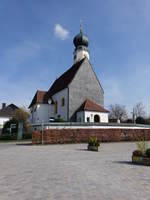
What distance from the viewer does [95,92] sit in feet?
133

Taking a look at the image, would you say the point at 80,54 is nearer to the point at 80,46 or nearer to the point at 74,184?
the point at 80,46

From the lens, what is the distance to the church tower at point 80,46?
4769cm

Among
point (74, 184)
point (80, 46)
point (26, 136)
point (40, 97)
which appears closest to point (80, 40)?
point (80, 46)

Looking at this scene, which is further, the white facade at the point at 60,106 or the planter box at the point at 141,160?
the white facade at the point at 60,106

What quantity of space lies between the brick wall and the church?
26.5 feet

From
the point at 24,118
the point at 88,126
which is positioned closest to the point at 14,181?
the point at 88,126

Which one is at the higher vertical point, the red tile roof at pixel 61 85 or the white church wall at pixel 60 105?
the red tile roof at pixel 61 85

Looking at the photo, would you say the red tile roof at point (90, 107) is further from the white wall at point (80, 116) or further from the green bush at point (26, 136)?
the green bush at point (26, 136)

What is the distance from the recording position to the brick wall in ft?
80.1

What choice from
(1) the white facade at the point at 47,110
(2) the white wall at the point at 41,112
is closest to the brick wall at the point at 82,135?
(1) the white facade at the point at 47,110

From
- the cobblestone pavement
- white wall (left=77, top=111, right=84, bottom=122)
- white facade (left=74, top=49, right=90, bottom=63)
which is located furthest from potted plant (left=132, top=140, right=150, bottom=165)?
white facade (left=74, top=49, right=90, bottom=63)

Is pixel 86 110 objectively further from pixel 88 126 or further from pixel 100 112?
pixel 88 126

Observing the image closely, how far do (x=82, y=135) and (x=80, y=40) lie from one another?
27751 millimetres

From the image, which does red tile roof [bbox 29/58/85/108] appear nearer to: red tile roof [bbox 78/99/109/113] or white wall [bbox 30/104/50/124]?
white wall [bbox 30/104/50/124]
